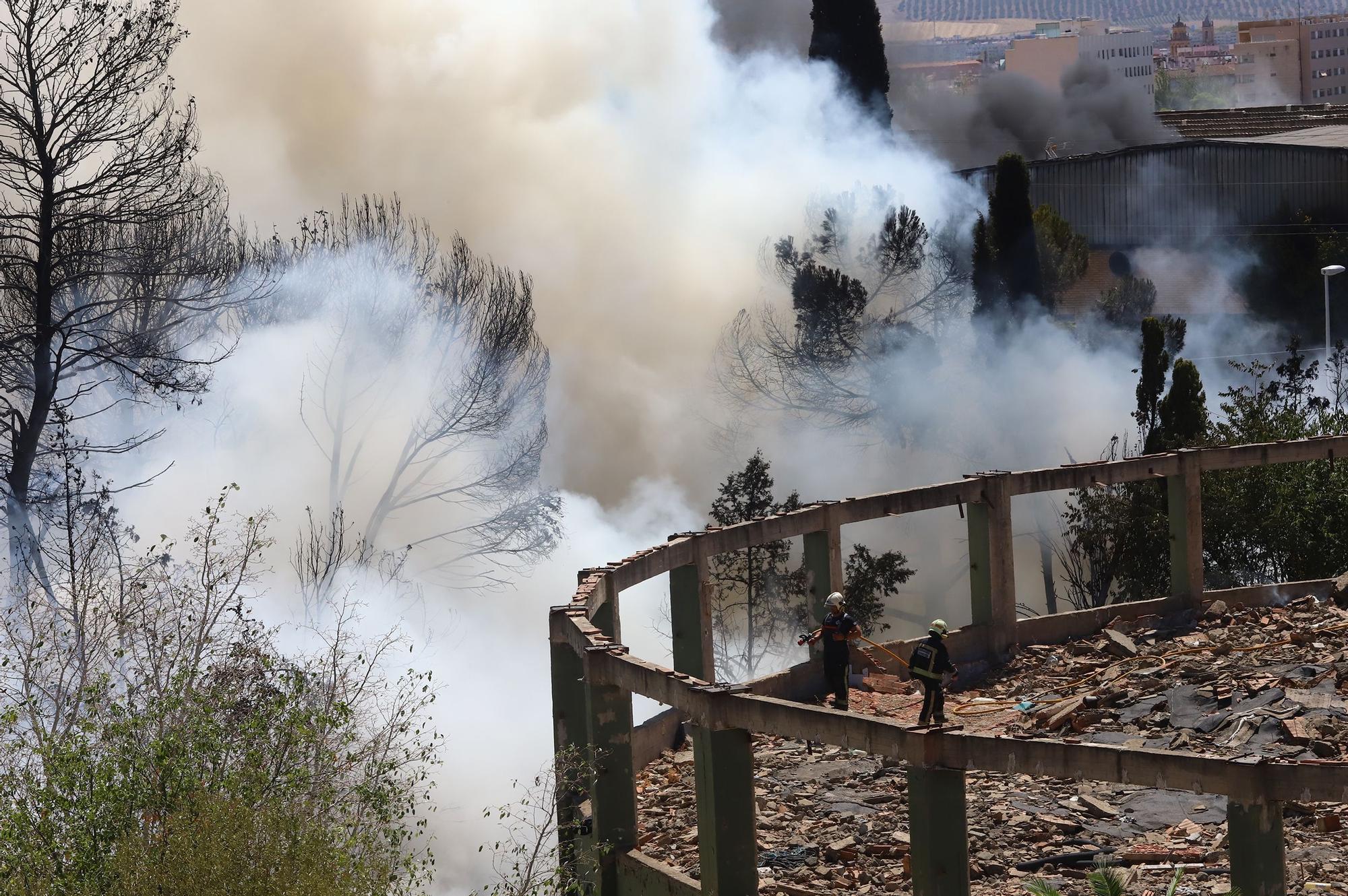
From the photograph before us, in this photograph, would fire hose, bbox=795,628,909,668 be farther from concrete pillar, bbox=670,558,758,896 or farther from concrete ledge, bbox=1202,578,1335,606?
concrete ledge, bbox=1202,578,1335,606

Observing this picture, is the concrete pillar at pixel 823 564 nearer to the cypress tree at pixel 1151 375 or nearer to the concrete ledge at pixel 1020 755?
the concrete ledge at pixel 1020 755

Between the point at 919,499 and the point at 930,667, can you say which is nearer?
the point at 930,667

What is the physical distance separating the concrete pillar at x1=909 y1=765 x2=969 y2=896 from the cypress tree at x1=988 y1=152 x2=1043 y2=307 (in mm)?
32810

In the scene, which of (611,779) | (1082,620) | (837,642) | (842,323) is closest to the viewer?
(611,779)

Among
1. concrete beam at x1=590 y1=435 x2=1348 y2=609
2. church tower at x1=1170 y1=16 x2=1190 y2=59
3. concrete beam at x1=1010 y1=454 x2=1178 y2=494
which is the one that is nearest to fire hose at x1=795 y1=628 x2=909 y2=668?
concrete beam at x1=590 y1=435 x2=1348 y2=609

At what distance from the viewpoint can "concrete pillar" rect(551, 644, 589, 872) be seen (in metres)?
11.1

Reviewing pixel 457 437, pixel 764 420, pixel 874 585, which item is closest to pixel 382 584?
pixel 457 437

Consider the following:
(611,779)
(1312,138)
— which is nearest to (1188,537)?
(611,779)

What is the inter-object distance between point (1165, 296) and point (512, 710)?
28510 millimetres

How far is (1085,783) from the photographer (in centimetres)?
1138

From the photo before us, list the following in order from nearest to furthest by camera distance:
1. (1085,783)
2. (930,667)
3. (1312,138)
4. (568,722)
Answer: (1085,783), (568,722), (930,667), (1312,138)

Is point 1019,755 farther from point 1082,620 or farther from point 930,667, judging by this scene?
point 1082,620

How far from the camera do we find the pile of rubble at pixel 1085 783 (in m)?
9.98

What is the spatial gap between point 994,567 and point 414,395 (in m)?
22.0
